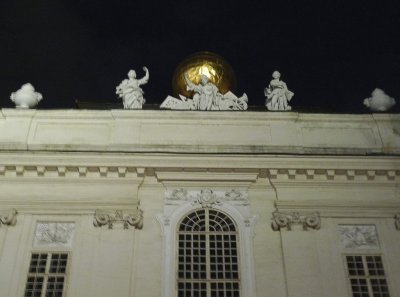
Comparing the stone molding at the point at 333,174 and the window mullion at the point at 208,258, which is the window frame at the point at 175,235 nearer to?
the window mullion at the point at 208,258

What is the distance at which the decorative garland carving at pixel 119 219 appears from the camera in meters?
12.9

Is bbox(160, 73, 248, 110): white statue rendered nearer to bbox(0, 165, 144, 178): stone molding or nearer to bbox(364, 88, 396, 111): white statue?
bbox(0, 165, 144, 178): stone molding

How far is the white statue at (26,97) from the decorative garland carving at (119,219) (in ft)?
13.8

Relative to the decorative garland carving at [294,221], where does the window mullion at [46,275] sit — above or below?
below

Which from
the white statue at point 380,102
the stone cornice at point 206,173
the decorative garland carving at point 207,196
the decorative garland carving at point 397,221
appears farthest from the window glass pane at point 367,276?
the white statue at point 380,102

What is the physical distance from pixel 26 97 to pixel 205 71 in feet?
18.7

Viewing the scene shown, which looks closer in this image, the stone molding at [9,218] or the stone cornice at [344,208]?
the stone molding at [9,218]

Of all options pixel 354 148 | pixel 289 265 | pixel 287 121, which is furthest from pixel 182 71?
pixel 289 265

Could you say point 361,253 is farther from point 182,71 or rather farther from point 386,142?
point 182,71

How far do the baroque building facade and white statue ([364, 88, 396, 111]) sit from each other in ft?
2.69

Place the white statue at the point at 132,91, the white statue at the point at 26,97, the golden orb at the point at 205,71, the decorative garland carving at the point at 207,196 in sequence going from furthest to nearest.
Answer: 1. the golden orb at the point at 205,71
2. the white statue at the point at 132,91
3. the white statue at the point at 26,97
4. the decorative garland carving at the point at 207,196

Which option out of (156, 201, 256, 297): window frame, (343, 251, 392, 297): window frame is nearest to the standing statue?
(156, 201, 256, 297): window frame

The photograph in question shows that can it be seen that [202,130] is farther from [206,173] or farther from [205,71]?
[205,71]

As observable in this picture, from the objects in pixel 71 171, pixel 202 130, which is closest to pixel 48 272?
pixel 71 171
